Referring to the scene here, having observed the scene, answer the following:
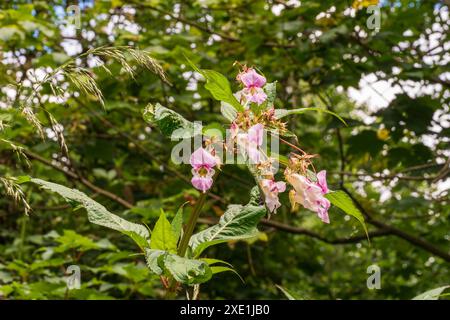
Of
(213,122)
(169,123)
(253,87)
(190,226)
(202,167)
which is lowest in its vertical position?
(190,226)

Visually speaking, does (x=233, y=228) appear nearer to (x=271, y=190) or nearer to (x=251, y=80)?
(x=271, y=190)

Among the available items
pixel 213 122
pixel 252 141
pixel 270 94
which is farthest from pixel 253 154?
pixel 213 122

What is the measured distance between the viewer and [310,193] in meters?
1.25

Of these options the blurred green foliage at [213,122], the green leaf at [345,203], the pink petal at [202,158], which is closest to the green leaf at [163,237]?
the pink petal at [202,158]

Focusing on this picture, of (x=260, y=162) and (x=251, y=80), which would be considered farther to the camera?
(x=251, y=80)

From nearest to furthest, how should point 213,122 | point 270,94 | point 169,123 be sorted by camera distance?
point 169,123 < point 270,94 < point 213,122

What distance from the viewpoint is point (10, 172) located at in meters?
3.84

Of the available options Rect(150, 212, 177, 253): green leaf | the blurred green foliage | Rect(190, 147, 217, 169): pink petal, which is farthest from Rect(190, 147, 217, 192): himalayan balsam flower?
the blurred green foliage

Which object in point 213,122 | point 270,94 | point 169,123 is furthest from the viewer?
point 213,122

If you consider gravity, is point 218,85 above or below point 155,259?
above

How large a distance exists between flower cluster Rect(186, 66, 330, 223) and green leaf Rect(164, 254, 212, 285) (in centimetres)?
15

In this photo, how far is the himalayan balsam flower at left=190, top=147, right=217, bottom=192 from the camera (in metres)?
1.18

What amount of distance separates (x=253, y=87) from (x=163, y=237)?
0.41m

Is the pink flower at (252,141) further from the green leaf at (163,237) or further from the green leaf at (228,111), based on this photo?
the green leaf at (163,237)
